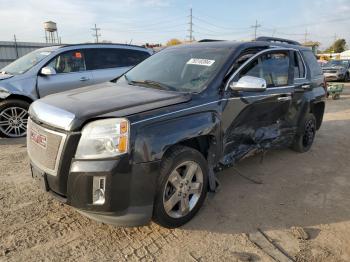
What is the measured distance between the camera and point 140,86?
3645 millimetres

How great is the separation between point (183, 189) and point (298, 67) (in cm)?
304

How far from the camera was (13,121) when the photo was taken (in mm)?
6250

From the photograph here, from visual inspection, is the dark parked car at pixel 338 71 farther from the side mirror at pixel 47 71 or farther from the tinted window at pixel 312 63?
the side mirror at pixel 47 71

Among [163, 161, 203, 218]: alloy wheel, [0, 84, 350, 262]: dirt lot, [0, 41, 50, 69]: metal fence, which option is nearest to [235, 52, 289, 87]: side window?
[163, 161, 203, 218]: alloy wheel

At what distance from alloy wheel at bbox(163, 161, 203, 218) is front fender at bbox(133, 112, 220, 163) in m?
0.29

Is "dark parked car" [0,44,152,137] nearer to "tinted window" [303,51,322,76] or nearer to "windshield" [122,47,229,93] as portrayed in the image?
"windshield" [122,47,229,93]

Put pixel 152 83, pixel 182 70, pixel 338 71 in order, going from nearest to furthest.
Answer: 1. pixel 152 83
2. pixel 182 70
3. pixel 338 71

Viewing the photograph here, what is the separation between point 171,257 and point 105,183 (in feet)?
2.81

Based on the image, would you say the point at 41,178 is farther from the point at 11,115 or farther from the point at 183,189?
the point at 11,115

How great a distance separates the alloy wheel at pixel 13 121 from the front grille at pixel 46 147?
11.7 feet

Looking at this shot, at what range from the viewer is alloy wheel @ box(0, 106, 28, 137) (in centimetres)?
617

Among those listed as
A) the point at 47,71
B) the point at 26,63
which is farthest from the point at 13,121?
the point at 26,63

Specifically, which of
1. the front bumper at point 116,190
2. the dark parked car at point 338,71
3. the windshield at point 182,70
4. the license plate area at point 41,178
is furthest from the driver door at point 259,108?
the dark parked car at point 338,71

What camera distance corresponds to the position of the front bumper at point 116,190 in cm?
254
